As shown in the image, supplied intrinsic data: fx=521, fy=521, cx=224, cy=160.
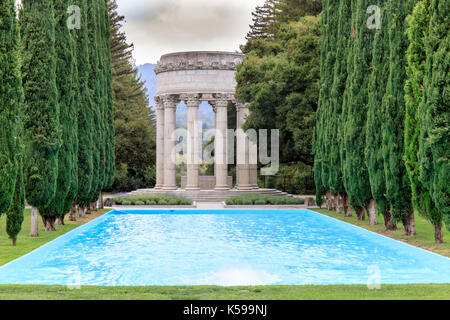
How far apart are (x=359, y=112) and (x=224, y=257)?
11224 millimetres

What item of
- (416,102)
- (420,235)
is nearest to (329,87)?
(420,235)

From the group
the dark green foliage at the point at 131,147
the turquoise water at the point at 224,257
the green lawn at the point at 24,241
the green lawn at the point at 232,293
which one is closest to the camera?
the green lawn at the point at 232,293

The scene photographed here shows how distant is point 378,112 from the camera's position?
21.9 meters

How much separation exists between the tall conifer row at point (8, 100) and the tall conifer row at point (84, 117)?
9585mm

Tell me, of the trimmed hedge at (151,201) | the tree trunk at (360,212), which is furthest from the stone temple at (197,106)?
the tree trunk at (360,212)

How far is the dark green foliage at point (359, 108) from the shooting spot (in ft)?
79.6

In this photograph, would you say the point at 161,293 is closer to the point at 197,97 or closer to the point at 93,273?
the point at 93,273

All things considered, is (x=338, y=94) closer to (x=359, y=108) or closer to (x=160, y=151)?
(x=359, y=108)

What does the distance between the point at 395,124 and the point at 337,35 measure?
10324 millimetres

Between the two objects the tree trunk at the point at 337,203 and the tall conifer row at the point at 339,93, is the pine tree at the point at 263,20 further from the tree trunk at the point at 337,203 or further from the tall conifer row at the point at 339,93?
the tall conifer row at the point at 339,93

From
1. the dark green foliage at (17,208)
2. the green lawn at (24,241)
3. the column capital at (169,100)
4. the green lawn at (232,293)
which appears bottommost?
the green lawn at (24,241)

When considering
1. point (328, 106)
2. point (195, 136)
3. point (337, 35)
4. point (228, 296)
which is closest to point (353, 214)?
point (328, 106)

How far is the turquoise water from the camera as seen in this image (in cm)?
1364

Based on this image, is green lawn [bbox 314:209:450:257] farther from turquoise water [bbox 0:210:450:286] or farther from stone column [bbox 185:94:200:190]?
stone column [bbox 185:94:200:190]
